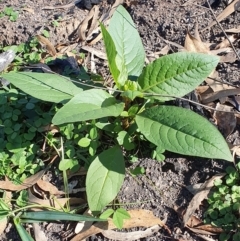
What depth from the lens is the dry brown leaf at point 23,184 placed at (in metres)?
2.56

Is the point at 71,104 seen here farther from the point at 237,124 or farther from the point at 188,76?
the point at 237,124

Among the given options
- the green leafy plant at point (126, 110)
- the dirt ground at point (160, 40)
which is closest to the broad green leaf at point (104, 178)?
the green leafy plant at point (126, 110)

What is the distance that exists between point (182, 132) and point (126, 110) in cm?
47

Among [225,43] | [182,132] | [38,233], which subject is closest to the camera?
[182,132]

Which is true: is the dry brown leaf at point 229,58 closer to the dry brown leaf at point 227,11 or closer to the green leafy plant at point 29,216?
the dry brown leaf at point 227,11

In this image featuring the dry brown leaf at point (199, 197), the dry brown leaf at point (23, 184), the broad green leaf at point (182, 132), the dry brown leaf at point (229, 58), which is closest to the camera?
the broad green leaf at point (182, 132)

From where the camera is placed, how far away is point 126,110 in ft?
8.39

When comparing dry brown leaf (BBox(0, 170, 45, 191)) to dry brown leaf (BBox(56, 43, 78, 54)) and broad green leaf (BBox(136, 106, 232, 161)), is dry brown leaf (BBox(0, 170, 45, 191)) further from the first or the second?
dry brown leaf (BBox(56, 43, 78, 54))

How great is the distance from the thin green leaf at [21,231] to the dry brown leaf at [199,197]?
0.78 meters

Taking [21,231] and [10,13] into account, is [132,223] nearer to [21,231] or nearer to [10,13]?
[21,231]

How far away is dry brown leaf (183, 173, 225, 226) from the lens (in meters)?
2.36

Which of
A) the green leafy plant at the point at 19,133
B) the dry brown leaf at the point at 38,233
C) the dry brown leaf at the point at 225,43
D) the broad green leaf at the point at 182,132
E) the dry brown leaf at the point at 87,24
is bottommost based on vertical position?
the dry brown leaf at the point at 38,233

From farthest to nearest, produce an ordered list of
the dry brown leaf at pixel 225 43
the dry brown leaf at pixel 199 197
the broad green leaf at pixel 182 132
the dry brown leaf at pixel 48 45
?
the dry brown leaf at pixel 48 45, the dry brown leaf at pixel 225 43, the dry brown leaf at pixel 199 197, the broad green leaf at pixel 182 132

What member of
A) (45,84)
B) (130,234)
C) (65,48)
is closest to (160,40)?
(65,48)
